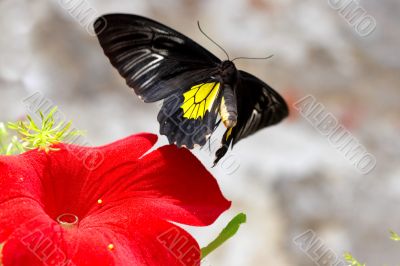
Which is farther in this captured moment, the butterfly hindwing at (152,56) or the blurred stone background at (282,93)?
the blurred stone background at (282,93)

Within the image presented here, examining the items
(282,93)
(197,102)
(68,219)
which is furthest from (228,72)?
(282,93)

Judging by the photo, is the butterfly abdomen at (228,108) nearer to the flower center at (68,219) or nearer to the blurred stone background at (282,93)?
the flower center at (68,219)

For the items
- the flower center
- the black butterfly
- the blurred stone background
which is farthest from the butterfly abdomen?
the blurred stone background

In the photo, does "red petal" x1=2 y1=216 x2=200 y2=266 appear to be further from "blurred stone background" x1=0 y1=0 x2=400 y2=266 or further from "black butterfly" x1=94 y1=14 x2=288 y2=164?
Result: "blurred stone background" x1=0 y1=0 x2=400 y2=266

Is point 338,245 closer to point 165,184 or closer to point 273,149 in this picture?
point 273,149

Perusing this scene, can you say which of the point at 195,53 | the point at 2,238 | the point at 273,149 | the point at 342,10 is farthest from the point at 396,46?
the point at 2,238

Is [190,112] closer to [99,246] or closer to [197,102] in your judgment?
[197,102]

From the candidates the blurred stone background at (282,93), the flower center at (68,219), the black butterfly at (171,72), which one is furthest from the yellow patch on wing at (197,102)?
the blurred stone background at (282,93)
